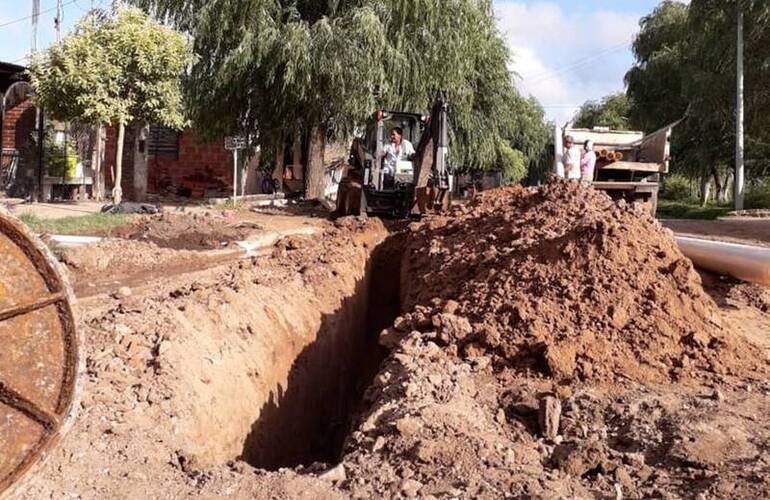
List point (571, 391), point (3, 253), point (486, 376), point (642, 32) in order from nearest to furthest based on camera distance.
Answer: point (3, 253), point (571, 391), point (486, 376), point (642, 32)

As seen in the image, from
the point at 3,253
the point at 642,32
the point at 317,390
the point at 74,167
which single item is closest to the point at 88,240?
the point at 317,390

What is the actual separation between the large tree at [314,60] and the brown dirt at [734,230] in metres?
7.52

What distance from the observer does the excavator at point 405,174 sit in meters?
14.2

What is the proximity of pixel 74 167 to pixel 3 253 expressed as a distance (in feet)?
63.6

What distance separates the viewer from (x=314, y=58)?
18188 millimetres

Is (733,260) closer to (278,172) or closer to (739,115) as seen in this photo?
(739,115)

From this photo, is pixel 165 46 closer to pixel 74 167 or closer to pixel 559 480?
pixel 74 167

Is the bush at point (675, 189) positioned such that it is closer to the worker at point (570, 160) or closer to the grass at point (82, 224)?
the worker at point (570, 160)

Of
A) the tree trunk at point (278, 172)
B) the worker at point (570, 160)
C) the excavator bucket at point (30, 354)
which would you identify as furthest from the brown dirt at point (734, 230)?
the excavator bucket at point (30, 354)

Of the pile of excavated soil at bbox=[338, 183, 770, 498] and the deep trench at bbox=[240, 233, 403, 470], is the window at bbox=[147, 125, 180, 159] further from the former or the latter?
the pile of excavated soil at bbox=[338, 183, 770, 498]

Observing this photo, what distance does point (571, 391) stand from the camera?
16.9 feet

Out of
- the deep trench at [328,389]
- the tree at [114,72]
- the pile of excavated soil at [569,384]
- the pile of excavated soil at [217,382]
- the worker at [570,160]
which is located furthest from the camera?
the tree at [114,72]

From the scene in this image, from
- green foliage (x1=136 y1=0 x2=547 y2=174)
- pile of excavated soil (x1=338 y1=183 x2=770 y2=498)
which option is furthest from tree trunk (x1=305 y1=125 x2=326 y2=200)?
pile of excavated soil (x1=338 y1=183 x2=770 y2=498)

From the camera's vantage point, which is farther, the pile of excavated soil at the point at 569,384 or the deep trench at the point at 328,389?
the deep trench at the point at 328,389
